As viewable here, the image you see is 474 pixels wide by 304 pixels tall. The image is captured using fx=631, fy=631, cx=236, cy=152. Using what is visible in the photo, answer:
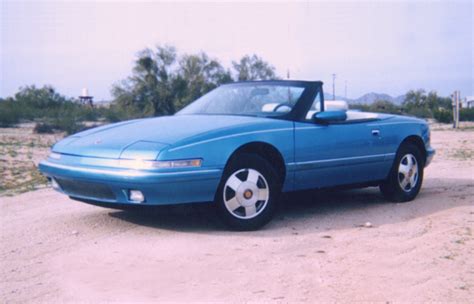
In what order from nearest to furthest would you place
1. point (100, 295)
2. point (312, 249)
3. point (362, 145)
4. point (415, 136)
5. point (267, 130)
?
point (100, 295)
point (312, 249)
point (267, 130)
point (362, 145)
point (415, 136)

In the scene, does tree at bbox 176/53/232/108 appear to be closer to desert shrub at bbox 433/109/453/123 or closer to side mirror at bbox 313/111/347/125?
desert shrub at bbox 433/109/453/123

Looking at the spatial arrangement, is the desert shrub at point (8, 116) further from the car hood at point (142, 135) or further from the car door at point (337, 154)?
the car door at point (337, 154)

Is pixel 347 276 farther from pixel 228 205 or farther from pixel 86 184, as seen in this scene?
pixel 86 184

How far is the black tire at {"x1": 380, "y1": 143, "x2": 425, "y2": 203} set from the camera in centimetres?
718

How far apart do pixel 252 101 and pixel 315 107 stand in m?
0.65

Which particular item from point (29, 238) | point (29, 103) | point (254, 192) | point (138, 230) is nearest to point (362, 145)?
point (254, 192)

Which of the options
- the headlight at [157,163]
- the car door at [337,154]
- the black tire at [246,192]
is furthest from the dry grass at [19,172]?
the car door at [337,154]

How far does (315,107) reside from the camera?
6.49 metres

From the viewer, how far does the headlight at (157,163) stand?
5.03m

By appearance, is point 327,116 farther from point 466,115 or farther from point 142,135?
point 466,115

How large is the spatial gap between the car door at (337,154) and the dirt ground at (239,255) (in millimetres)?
306

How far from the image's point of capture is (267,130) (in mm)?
5742

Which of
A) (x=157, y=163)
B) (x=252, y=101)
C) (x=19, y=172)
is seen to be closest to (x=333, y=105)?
(x=252, y=101)

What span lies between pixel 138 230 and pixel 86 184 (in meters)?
0.60
